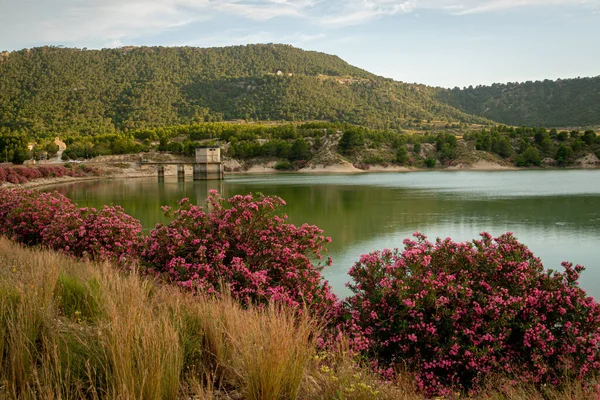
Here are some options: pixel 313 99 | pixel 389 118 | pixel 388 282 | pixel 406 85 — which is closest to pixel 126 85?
pixel 313 99

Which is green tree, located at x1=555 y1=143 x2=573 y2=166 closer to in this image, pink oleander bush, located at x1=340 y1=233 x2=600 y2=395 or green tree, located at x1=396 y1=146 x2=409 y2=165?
green tree, located at x1=396 y1=146 x2=409 y2=165

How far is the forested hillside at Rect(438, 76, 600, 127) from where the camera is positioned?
133 metres

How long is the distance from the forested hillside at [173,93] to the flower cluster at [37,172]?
120 ft

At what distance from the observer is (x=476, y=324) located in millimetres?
5320

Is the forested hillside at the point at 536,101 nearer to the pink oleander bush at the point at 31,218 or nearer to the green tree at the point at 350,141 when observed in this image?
the green tree at the point at 350,141

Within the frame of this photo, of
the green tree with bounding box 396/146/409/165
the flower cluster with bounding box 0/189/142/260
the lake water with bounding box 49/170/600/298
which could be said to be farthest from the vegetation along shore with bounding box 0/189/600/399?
the green tree with bounding box 396/146/409/165

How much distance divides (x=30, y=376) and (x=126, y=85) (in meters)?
151

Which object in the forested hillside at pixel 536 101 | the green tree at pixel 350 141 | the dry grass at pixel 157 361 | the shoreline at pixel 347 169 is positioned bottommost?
the shoreline at pixel 347 169

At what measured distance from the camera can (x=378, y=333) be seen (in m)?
5.64

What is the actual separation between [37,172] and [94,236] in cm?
5379

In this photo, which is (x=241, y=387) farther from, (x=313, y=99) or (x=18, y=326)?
(x=313, y=99)

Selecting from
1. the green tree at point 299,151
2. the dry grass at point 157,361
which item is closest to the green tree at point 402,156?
the green tree at point 299,151

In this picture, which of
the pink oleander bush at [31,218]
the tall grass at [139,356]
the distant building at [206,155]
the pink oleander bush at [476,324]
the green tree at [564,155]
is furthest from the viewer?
the green tree at [564,155]

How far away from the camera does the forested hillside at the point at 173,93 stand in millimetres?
122688
